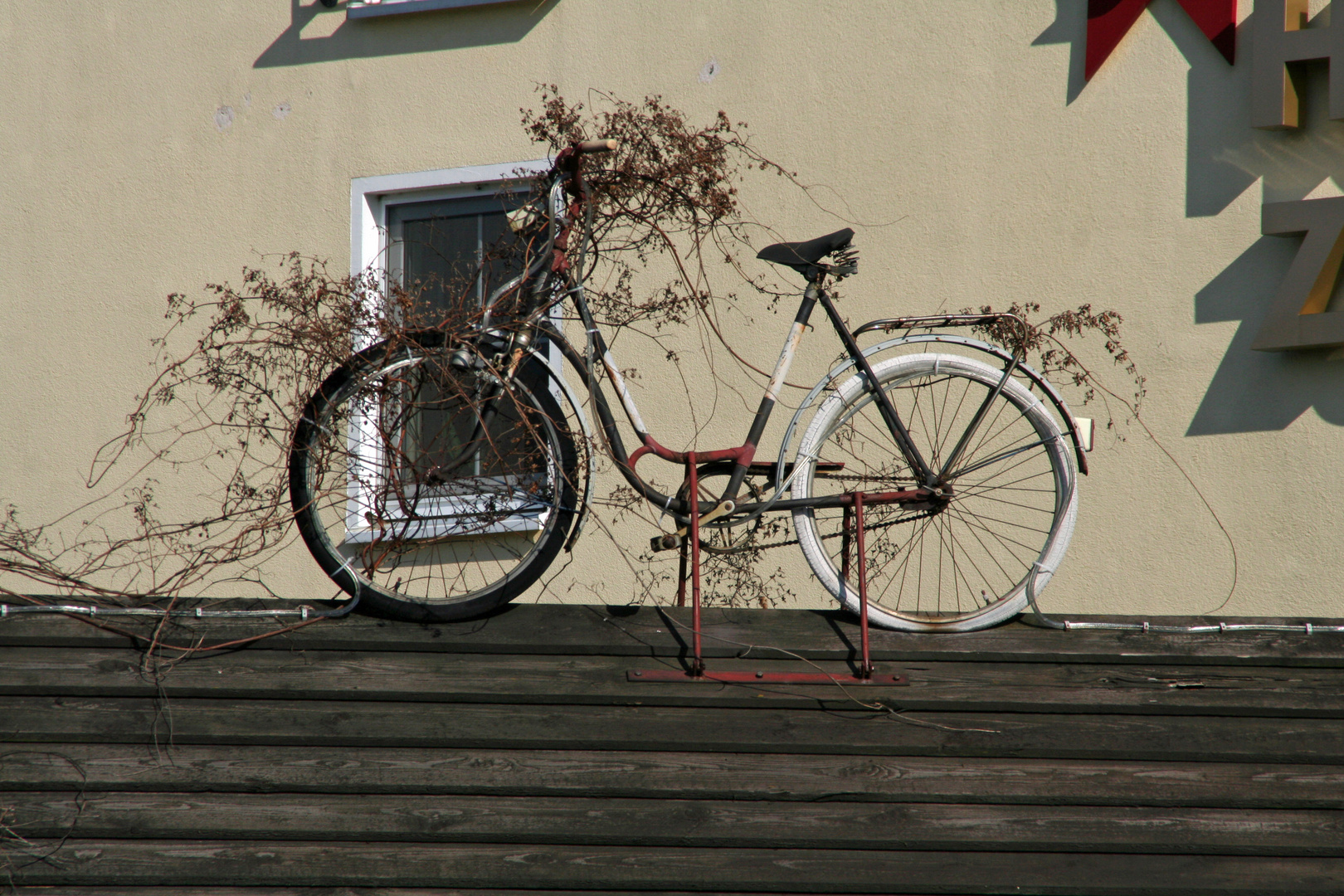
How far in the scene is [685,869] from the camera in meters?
2.65

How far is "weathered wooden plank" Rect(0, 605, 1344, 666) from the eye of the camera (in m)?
3.22

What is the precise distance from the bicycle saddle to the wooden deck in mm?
1031

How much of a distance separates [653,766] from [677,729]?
12 centimetres

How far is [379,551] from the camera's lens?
3.56 metres

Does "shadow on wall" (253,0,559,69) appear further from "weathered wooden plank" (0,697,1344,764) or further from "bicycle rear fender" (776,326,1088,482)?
"weathered wooden plank" (0,697,1344,764)

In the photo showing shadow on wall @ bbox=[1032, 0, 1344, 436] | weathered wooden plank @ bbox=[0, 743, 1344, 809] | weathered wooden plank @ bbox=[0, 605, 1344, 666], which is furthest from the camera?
shadow on wall @ bbox=[1032, 0, 1344, 436]

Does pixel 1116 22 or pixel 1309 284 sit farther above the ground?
pixel 1116 22

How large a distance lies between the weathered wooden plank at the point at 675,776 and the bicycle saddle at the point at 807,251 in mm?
1353

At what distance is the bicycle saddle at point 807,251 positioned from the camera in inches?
134

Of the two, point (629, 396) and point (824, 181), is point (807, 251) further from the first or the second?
point (824, 181)

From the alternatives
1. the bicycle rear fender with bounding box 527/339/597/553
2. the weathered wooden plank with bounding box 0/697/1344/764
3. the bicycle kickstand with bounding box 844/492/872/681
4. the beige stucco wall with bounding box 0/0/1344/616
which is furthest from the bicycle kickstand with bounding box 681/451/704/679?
the beige stucco wall with bounding box 0/0/1344/616

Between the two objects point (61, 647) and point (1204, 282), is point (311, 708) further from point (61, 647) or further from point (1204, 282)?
point (1204, 282)

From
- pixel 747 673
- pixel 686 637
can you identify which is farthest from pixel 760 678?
pixel 686 637

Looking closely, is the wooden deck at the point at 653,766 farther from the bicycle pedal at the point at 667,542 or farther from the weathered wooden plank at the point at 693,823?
the bicycle pedal at the point at 667,542
